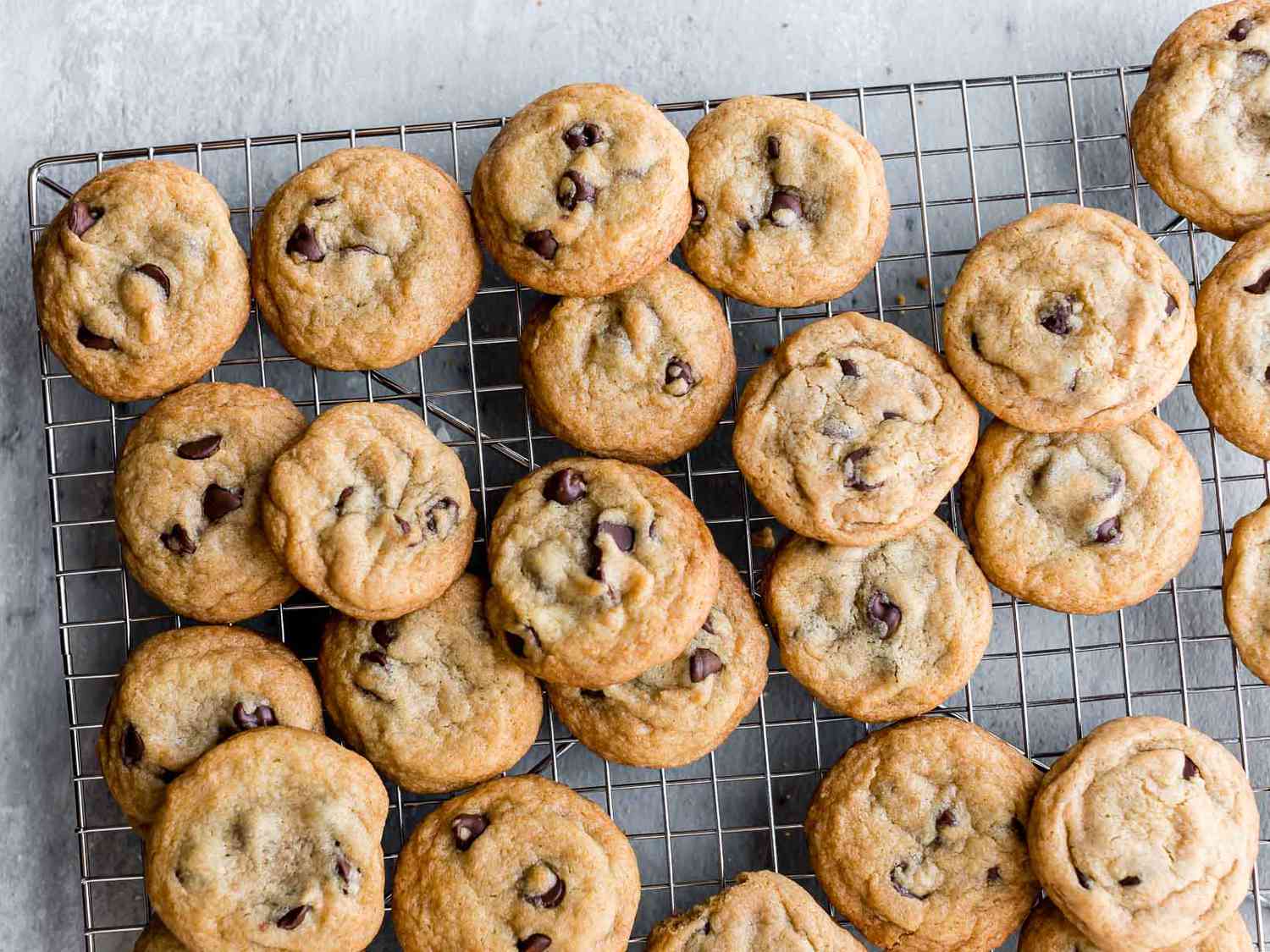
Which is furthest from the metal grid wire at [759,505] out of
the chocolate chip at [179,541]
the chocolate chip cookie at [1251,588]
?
the chocolate chip at [179,541]

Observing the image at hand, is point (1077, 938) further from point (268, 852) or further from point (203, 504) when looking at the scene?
point (203, 504)

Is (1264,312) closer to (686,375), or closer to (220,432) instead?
(686,375)

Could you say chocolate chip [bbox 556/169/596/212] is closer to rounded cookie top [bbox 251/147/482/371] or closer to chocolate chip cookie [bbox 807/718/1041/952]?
rounded cookie top [bbox 251/147/482/371]

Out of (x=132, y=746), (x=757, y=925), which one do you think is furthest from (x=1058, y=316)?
(x=132, y=746)

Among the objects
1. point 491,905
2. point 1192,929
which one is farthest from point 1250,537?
point 491,905

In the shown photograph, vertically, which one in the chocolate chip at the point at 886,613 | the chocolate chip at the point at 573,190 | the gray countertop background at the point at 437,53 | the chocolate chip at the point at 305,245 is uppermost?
the gray countertop background at the point at 437,53

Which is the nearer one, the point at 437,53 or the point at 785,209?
the point at 785,209

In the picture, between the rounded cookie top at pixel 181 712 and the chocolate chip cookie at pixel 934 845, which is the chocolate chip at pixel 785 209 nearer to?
the chocolate chip cookie at pixel 934 845
